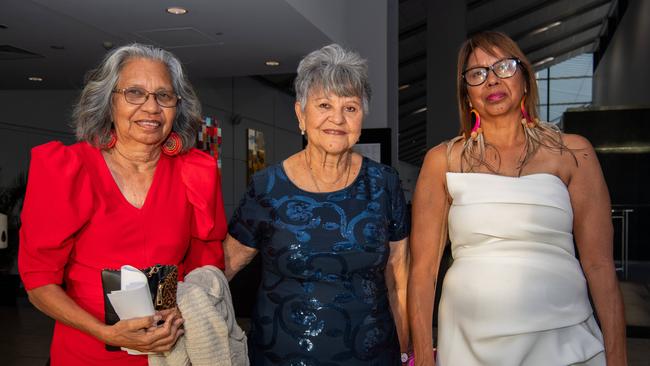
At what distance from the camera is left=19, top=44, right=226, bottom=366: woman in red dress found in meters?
1.62

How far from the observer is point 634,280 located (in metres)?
9.12

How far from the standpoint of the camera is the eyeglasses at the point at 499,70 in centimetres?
181

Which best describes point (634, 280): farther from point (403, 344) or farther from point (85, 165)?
point (85, 165)

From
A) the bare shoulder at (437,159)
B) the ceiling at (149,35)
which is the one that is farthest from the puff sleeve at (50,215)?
the ceiling at (149,35)

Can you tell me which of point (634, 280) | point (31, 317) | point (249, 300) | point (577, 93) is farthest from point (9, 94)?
point (577, 93)

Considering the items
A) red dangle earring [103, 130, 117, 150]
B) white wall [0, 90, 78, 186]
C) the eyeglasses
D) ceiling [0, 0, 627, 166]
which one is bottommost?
red dangle earring [103, 130, 117, 150]

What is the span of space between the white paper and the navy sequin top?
20.0 inches

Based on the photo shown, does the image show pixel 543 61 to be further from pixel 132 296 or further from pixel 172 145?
pixel 132 296

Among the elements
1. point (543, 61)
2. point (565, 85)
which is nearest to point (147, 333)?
point (543, 61)

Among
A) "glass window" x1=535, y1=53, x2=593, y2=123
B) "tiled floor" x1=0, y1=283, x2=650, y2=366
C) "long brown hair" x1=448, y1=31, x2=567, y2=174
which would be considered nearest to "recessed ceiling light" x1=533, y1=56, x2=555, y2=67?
"glass window" x1=535, y1=53, x2=593, y2=123

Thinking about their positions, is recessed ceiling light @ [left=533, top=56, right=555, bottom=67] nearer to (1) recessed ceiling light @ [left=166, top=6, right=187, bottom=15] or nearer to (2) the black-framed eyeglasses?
(1) recessed ceiling light @ [left=166, top=6, right=187, bottom=15]

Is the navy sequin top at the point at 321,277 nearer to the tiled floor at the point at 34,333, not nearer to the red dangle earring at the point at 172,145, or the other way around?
the red dangle earring at the point at 172,145

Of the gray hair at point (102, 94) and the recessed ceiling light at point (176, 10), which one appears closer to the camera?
the gray hair at point (102, 94)

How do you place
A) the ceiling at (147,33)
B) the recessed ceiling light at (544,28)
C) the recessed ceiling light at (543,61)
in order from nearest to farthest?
the ceiling at (147,33), the recessed ceiling light at (544,28), the recessed ceiling light at (543,61)
